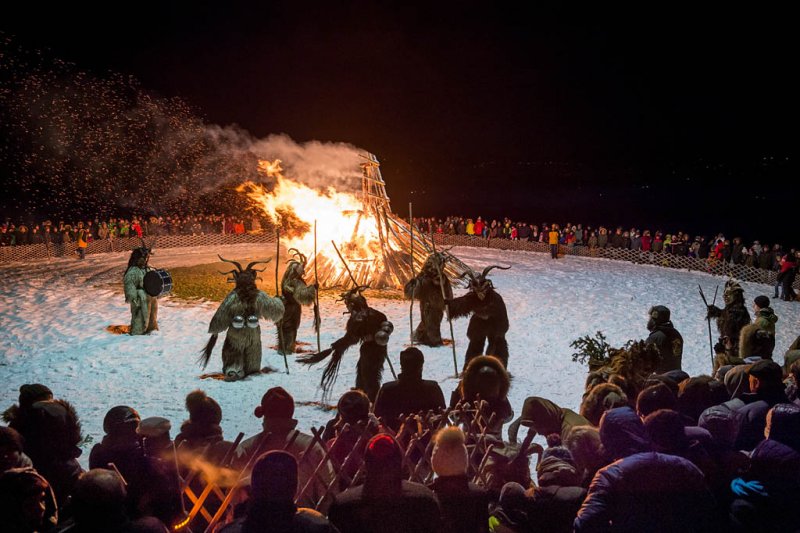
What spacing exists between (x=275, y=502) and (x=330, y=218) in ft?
55.7

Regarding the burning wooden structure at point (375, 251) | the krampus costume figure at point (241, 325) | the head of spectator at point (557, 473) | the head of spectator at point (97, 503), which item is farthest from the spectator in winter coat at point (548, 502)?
the burning wooden structure at point (375, 251)

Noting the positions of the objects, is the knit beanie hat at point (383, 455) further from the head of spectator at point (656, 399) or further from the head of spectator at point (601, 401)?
the head of spectator at point (601, 401)

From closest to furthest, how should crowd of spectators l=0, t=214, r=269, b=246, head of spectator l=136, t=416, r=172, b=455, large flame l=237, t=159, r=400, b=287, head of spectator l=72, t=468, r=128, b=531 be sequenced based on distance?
head of spectator l=72, t=468, r=128, b=531 → head of spectator l=136, t=416, r=172, b=455 → large flame l=237, t=159, r=400, b=287 → crowd of spectators l=0, t=214, r=269, b=246

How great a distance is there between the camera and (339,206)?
19.7m

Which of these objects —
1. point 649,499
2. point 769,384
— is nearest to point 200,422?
point 649,499

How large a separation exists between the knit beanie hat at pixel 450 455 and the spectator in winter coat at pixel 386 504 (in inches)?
10.1

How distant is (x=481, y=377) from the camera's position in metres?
5.57

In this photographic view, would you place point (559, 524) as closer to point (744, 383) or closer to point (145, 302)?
point (744, 383)

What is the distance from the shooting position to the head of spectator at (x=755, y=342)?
8430mm

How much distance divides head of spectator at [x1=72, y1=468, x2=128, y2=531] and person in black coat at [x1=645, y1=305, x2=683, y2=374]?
24.5 ft

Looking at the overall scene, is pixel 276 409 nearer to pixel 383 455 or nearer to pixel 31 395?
pixel 383 455

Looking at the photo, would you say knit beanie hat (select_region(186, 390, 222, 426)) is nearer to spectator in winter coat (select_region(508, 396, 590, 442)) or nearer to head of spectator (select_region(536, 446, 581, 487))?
head of spectator (select_region(536, 446, 581, 487))

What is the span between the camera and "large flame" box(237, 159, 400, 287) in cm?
1902

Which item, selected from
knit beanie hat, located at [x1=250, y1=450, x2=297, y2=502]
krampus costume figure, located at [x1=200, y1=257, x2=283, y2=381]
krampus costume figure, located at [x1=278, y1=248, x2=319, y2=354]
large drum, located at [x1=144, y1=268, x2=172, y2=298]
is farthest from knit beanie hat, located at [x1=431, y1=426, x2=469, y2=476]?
large drum, located at [x1=144, y1=268, x2=172, y2=298]
